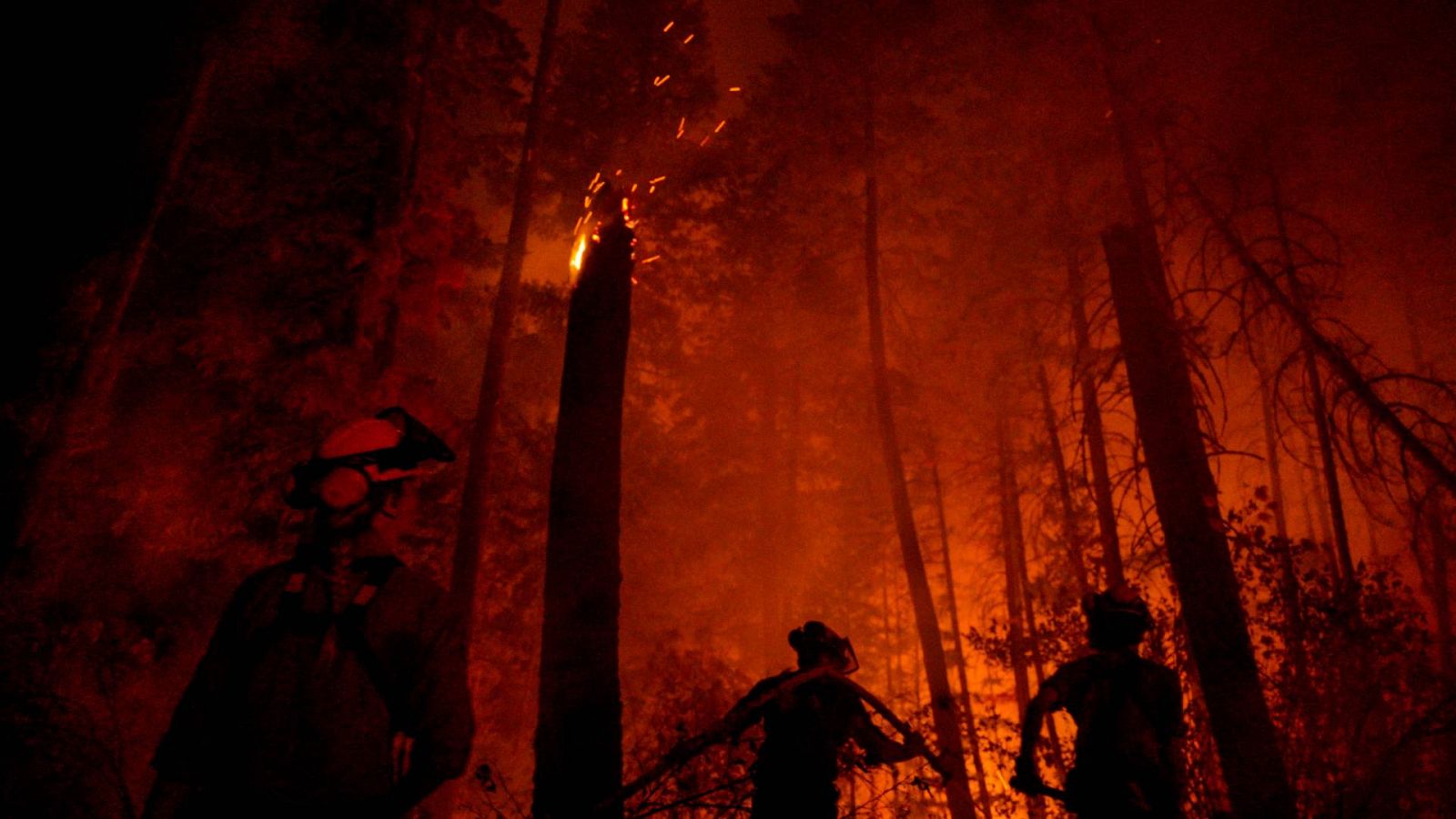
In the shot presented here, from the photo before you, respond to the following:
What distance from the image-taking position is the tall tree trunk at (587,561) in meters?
3.74

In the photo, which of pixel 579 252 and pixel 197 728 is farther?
pixel 579 252

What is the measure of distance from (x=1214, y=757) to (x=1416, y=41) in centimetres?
1444

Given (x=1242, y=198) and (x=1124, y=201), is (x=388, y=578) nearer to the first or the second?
(x=1242, y=198)

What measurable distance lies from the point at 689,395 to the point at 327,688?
22493 mm

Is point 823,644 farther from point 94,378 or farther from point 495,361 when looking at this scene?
point 94,378

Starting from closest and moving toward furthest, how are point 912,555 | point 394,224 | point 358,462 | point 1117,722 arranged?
point 358,462 < point 1117,722 < point 394,224 < point 912,555

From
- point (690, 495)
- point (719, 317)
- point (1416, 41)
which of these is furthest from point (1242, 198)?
point (690, 495)

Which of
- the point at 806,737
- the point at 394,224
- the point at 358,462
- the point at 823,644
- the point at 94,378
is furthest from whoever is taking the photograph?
the point at 394,224

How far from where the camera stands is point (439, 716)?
7.50 feet

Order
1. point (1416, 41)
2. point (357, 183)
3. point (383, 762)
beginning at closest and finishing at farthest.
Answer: point (383, 762), point (357, 183), point (1416, 41)

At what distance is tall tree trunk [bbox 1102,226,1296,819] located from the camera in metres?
4.85

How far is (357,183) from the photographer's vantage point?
11.1 metres

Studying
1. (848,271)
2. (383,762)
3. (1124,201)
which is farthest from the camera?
(848,271)

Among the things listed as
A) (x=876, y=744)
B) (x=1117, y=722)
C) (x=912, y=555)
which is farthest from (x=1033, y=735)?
(x=912, y=555)
